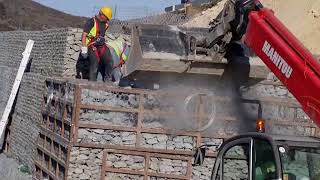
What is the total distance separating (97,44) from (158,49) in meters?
3.75

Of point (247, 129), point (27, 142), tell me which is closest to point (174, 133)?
point (247, 129)

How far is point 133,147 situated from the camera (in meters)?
10.4

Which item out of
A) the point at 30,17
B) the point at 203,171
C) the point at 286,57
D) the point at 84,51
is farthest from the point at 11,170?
the point at 30,17

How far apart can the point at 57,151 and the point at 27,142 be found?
9.44 feet

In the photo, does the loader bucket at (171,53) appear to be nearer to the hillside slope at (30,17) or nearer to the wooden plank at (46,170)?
the wooden plank at (46,170)

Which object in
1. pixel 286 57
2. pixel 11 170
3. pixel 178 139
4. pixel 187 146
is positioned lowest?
pixel 11 170

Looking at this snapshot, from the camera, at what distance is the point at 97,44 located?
12.9 metres

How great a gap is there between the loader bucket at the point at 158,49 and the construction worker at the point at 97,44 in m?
3.31

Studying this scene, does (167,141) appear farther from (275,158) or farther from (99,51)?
(275,158)

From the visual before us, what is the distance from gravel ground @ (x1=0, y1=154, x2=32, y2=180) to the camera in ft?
43.4

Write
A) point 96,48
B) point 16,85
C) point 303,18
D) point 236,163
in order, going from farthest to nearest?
point 303,18 < point 16,85 < point 96,48 < point 236,163

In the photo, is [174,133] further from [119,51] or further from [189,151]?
[119,51]

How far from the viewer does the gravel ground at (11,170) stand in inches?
521

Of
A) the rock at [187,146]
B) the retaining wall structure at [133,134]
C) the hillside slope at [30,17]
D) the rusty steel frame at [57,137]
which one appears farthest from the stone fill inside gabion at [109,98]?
the hillside slope at [30,17]
